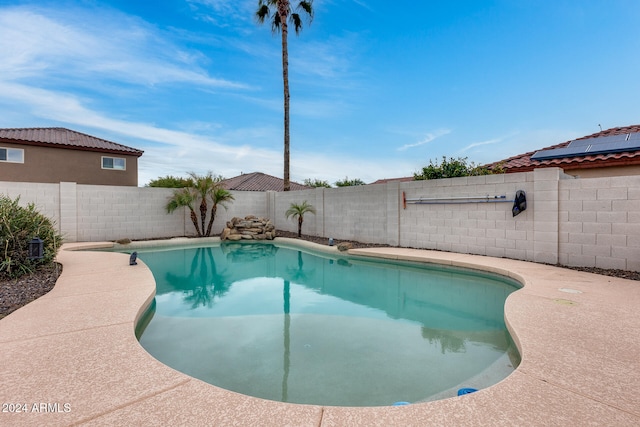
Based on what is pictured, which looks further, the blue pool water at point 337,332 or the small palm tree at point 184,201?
the small palm tree at point 184,201

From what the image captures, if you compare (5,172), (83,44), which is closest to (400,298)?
(83,44)

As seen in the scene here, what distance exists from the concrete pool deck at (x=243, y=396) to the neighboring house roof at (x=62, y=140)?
15.3m

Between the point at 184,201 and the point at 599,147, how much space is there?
1421cm

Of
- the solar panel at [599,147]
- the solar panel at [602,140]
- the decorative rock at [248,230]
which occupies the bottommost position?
the decorative rock at [248,230]

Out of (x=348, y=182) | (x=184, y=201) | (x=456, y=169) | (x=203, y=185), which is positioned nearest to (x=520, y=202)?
(x=456, y=169)

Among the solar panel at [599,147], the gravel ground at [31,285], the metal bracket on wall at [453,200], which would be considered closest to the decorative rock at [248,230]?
the metal bracket on wall at [453,200]

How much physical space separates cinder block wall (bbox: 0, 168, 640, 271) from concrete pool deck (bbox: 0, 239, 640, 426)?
8.98 feet

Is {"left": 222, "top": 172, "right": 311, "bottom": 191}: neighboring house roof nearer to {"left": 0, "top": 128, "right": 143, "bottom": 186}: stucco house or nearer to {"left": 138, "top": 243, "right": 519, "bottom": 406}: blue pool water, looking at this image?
{"left": 0, "top": 128, "right": 143, "bottom": 186}: stucco house

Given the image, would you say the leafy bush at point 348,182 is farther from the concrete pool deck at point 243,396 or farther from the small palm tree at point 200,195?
the concrete pool deck at point 243,396

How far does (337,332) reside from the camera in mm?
4113

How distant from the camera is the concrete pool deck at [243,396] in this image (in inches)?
71.6

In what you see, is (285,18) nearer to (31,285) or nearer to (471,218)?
(471,218)

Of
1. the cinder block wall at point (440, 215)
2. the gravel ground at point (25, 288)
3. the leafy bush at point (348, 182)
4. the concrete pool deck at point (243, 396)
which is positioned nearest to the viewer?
the concrete pool deck at point (243, 396)

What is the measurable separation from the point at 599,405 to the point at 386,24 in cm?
1248
